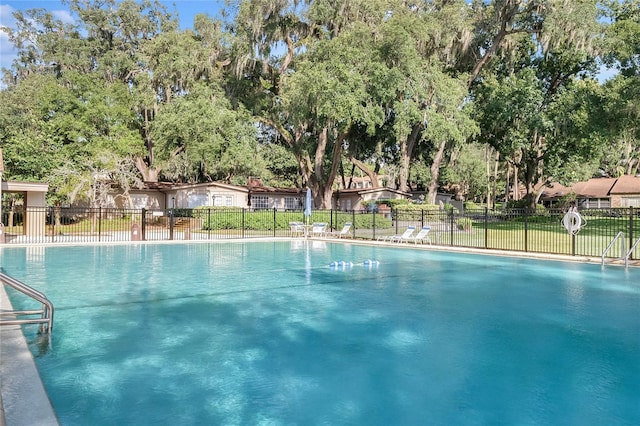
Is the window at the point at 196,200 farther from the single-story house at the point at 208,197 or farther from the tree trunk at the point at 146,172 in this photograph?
the tree trunk at the point at 146,172

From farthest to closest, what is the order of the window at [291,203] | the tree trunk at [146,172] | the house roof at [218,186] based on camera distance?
the window at [291,203]
the tree trunk at [146,172]
the house roof at [218,186]

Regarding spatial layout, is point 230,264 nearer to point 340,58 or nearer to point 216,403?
point 216,403

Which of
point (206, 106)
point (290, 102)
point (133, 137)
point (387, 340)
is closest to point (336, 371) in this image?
point (387, 340)

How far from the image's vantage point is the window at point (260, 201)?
3638cm

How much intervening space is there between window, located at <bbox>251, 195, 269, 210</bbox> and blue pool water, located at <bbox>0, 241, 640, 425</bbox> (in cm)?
2483

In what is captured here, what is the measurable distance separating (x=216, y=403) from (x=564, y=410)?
2.98 m

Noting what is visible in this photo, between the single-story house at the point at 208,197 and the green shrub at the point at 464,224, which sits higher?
the single-story house at the point at 208,197

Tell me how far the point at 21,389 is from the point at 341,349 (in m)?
3.30

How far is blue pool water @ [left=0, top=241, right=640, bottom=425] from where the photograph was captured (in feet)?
13.1

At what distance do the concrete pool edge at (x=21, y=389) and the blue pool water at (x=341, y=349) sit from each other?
0.44 ft

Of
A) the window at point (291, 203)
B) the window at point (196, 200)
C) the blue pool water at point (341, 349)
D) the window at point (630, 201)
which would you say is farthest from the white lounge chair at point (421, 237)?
the window at point (630, 201)

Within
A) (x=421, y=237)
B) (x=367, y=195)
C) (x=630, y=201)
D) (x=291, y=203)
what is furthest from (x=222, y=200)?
(x=630, y=201)

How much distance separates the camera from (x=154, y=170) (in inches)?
1489

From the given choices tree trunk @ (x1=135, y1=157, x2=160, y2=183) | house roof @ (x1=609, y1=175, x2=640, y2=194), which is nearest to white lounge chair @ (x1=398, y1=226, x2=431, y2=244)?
tree trunk @ (x1=135, y1=157, x2=160, y2=183)
